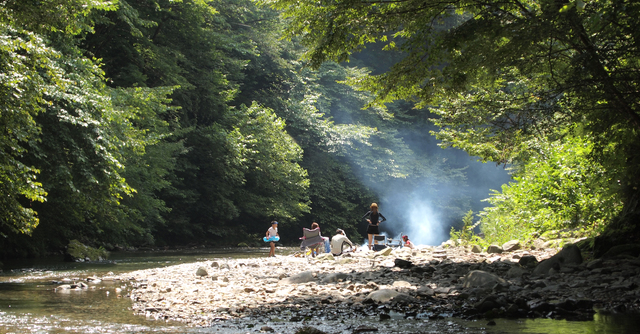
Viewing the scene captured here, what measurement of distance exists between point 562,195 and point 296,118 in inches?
841

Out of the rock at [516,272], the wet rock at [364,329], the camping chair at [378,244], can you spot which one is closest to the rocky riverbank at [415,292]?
the rock at [516,272]

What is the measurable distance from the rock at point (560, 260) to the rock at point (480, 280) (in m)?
1.05

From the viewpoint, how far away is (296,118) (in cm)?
3127

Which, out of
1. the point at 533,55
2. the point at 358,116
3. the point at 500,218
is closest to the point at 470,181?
the point at 358,116

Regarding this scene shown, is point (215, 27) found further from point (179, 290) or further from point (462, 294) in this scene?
point (462, 294)

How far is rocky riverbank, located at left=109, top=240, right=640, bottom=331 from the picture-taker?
5.68 metres

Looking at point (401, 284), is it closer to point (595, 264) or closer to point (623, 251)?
point (595, 264)

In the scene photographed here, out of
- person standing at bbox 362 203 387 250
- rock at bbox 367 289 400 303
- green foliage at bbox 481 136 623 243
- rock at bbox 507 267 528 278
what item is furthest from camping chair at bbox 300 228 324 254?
rock at bbox 367 289 400 303

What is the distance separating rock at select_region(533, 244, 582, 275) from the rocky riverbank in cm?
1

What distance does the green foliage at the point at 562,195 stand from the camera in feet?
32.8

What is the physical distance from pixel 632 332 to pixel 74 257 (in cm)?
1492

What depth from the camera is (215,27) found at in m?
27.9

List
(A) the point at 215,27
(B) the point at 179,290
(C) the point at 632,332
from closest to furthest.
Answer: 1. (C) the point at 632,332
2. (B) the point at 179,290
3. (A) the point at 215,27

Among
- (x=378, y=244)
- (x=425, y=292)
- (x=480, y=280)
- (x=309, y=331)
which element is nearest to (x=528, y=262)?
(x=480, y=280)
